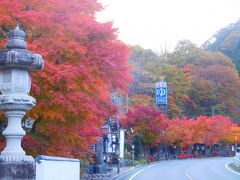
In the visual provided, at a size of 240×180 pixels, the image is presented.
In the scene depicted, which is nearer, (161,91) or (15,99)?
(15,99)

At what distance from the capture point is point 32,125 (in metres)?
16.1

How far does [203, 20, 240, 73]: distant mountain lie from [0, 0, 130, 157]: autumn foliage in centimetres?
8134

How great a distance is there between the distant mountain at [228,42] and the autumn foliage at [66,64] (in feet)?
267

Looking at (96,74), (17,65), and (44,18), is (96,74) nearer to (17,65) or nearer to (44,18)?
(44,18)

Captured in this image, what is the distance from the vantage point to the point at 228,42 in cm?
10144

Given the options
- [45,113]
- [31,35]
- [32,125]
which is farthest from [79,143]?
[31,35]

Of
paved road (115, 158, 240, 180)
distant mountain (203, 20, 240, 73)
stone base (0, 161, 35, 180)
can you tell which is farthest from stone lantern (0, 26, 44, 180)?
distant mountain (203, 20, 240, 73)

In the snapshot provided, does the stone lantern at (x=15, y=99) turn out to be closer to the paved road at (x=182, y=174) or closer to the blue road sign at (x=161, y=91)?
the paved road at (x=182, y=174)

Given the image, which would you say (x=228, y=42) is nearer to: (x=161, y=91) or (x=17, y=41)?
(x=161, y=91)

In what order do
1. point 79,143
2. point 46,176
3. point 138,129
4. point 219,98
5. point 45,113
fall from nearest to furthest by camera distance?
point 46,176
point 45,113
point 79,143
point 138,129
point 219,98

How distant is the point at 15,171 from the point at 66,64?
6.13 m

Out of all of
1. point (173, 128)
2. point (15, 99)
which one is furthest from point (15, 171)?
point (173, 128)

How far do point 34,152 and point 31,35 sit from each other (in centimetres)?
371

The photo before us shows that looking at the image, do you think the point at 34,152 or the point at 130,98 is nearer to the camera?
the point at 34,152
